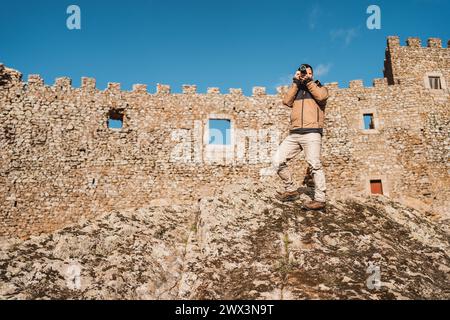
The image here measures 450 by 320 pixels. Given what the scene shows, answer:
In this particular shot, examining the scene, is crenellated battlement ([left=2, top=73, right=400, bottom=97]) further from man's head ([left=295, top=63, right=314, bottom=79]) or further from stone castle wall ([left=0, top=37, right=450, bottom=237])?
man's head ([left=295, top=63, right=314, bottom=79])

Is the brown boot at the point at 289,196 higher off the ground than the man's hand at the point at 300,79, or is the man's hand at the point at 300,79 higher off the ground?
the man's hand at the point at 300,79

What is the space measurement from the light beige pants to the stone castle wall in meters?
7.73

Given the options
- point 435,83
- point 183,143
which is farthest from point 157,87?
point 435,83

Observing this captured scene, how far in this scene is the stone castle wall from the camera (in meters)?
16.8

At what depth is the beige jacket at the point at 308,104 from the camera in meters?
10.1

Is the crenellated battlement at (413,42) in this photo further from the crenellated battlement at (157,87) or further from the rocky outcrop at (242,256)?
the rocky outcrop at (242,256)

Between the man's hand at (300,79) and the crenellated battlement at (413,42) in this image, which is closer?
the man's hand at (300,79)

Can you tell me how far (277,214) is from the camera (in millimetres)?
10398

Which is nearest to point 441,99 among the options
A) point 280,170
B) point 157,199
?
point 280,170

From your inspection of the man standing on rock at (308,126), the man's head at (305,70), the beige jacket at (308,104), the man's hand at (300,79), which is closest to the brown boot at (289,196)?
the man standing on rock at (308,126)


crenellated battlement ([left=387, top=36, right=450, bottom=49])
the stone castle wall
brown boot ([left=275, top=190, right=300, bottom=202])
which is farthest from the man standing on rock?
crenellated battlement ([left=387, top=36, right=450, bottom=49])

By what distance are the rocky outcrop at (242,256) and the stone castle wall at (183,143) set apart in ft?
17.8

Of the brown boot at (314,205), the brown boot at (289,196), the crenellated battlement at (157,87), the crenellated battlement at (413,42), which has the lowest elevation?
the brown boot at (314,205)

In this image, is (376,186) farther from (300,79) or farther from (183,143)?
(300,79)
